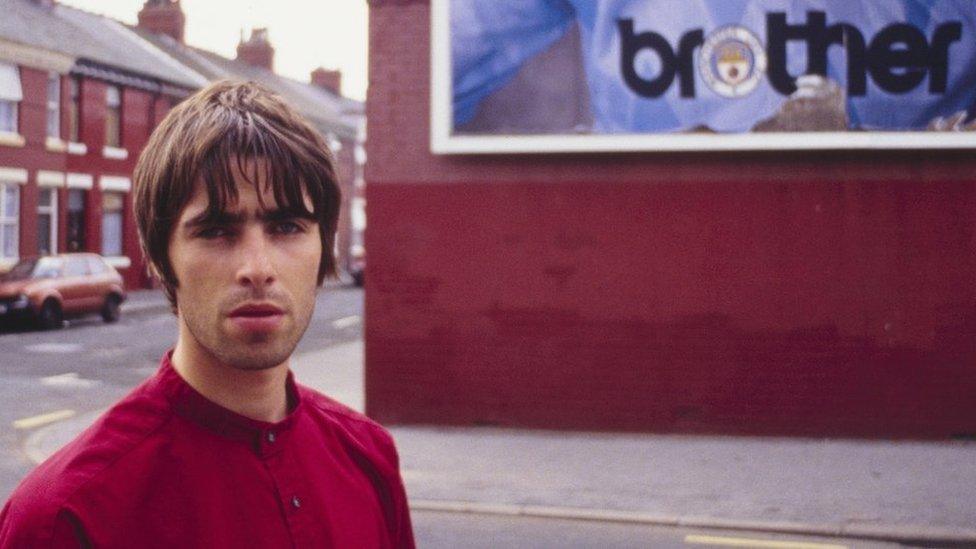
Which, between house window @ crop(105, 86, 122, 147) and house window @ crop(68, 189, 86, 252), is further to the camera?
house window @ crop(105, 86, 122, 147)

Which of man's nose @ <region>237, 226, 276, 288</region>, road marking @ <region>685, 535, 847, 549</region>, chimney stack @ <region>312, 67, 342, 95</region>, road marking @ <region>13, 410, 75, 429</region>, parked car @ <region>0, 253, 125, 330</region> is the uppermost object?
chimney stack @ <region>312, 67, 342, 95</region>

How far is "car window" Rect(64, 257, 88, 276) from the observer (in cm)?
2558

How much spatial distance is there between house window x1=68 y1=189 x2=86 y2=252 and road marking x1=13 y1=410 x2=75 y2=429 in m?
21.3

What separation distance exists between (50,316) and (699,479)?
722 inches

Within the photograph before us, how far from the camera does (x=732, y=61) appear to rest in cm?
1180

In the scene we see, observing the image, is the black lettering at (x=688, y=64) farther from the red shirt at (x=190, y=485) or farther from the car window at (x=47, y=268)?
the car window at (x=47, y=268)

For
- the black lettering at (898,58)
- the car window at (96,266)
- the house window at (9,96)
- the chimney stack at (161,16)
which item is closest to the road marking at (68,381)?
the black lettering at (898,58)

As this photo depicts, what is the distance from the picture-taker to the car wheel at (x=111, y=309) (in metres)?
26.7

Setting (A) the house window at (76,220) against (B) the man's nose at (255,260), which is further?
(A) the house window at (76,220)

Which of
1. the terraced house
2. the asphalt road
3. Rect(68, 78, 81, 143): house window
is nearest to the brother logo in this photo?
the asphalt road

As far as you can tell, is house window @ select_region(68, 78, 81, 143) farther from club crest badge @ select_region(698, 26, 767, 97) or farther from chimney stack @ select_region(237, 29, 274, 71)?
club crest badge @ select_region(698, 26, 767, 97)

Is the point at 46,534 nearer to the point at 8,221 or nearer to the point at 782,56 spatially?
the point at 782,56

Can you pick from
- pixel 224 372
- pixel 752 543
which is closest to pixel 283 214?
pixel 224 372

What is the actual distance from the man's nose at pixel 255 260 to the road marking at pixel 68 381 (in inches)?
567
